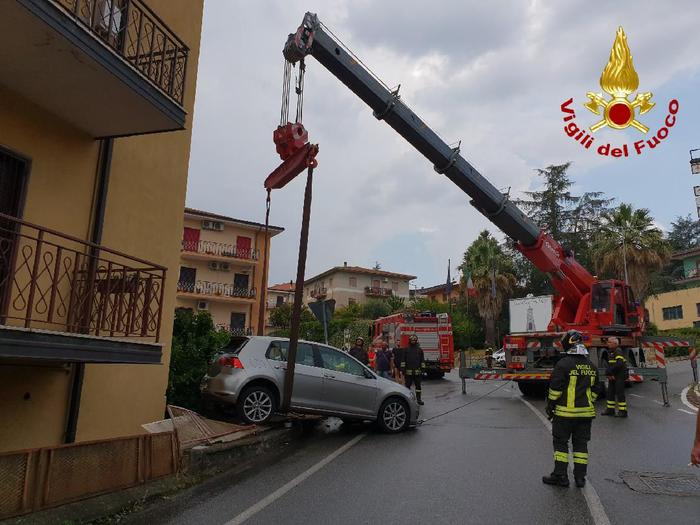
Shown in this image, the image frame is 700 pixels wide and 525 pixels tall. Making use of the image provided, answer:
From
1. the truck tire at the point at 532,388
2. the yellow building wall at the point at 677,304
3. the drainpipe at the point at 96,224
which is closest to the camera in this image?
the drainpipe at the point at 96,224

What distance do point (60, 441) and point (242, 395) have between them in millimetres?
2725

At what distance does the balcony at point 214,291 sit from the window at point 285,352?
36928 mm

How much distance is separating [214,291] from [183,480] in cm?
4054

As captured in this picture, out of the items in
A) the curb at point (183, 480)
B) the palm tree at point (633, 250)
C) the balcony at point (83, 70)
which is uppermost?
the palm tree at point (633, 250)

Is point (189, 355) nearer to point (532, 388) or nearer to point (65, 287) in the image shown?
point (65, 287)

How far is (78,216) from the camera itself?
277 inches

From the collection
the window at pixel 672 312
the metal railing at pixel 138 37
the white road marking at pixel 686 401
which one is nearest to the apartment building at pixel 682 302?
the window at pixel 672 312

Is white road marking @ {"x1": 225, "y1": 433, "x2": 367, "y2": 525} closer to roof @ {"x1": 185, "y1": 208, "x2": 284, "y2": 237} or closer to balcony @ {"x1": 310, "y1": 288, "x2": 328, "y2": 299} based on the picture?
roof @ {"x1": 185, "y1": 208, "x2": 284, "y2": 237}

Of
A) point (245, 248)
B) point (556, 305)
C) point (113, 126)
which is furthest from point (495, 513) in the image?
A: point (245, 248)

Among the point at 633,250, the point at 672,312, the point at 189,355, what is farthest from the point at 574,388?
the point at 672,312

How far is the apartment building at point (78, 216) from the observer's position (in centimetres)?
539

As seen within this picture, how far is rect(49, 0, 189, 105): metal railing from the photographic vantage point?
21.6ft

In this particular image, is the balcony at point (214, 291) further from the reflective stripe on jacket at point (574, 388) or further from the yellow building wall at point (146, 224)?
the reflective stripe on jacket at point (574, 388)

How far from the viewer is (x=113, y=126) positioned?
7.11 metres
